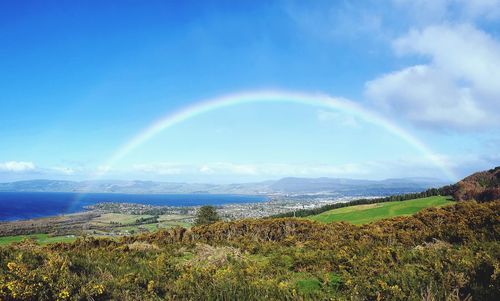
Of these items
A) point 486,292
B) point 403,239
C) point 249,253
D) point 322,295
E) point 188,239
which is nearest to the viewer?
point 486,292

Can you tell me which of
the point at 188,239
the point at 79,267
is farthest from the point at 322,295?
the point at 188,239

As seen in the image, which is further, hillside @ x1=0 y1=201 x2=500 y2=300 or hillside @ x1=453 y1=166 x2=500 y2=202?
hillside @ x1=453 y1=166 x2=500 y2=202

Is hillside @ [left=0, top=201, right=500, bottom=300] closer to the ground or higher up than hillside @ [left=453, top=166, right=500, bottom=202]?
closer to the ground

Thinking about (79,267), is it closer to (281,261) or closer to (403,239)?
(281,261)

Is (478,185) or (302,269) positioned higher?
(478,185)

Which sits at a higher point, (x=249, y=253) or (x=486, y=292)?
(x=486, y=292)

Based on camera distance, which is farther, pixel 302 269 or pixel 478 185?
pixel 478 185

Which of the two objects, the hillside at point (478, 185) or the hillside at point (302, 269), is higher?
the hillside at point (478, 185)

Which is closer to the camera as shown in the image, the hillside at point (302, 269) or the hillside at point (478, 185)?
the hillside at point (302, 269)
